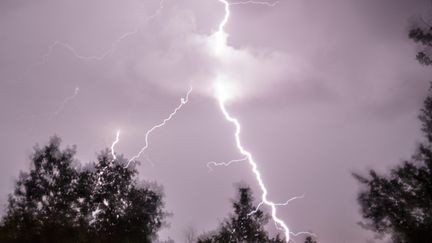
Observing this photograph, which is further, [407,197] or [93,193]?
[93,193]

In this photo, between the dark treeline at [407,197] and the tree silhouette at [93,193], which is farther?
the tree silhouette at [93,193]

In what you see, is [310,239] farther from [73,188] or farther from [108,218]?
[73,188]

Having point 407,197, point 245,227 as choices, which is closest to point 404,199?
point 407,197

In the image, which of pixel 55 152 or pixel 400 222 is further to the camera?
pixel 55 152

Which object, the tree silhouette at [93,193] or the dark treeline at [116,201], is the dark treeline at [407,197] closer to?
the dark treeline at [116,201]

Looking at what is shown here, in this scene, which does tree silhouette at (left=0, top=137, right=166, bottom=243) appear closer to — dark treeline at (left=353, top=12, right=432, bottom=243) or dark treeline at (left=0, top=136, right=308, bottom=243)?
dark treeline at (left=0, top=136, right=308, bottom=243)

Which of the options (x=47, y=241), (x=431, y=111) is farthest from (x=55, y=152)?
(x=431, y=111)

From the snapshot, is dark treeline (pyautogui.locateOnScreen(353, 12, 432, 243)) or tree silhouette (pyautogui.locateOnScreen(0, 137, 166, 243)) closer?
dark treeline (pyautogui.locateOnScreen(353, 12, 432, 243))

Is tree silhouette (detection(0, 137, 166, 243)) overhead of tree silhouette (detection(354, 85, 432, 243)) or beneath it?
overhead

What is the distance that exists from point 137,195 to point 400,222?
25.2 m

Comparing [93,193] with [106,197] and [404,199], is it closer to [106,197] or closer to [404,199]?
[106,197]

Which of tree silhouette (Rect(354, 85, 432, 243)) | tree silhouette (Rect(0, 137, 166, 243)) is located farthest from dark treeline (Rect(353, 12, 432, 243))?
tree silhouette (Rect(0, 137, 166, 243))

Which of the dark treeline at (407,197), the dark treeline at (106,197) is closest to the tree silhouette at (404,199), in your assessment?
the dark treeline at (407,197)

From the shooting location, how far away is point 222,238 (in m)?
35.6
